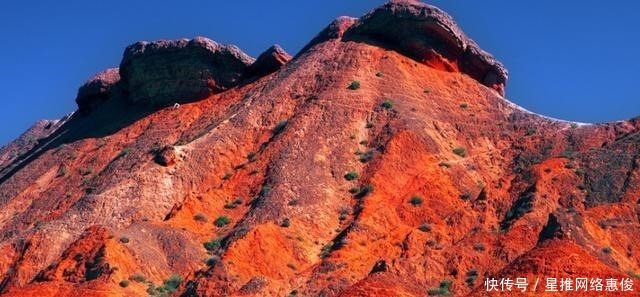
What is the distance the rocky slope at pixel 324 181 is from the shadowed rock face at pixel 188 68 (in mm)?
95

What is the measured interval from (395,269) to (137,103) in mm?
30964

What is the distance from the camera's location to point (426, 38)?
201 feet

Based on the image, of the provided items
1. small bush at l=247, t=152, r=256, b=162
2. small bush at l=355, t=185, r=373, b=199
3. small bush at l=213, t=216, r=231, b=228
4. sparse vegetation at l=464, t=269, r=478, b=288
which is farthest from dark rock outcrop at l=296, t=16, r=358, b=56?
sparse vegetation at l=464, t=269, r=478, b=288

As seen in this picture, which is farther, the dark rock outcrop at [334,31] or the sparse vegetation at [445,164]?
the dark rock outcrop at [334,31]

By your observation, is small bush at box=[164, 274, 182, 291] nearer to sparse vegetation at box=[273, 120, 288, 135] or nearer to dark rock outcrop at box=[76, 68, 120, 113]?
sparse vegetation at box=[273, 120, 288, 135]

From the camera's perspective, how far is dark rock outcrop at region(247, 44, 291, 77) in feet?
211

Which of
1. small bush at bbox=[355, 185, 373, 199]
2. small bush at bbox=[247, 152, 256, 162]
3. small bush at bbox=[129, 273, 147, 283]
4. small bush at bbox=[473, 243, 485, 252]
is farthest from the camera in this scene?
small bush at bbox=[247, 152, 256, 162]

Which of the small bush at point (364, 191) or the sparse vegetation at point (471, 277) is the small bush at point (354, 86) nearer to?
the small bush at point (364, 191)

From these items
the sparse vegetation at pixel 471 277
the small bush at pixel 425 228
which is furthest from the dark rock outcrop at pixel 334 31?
the sparse vegetation at pixel 471 277

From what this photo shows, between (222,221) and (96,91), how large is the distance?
2841 centimetres

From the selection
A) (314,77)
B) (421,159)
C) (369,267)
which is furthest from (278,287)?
(314,77)

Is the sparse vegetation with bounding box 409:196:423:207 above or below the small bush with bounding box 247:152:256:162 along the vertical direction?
below

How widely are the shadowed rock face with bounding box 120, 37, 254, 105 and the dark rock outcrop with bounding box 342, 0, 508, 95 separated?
6.83 metres

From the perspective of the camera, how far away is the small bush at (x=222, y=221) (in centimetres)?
4791
